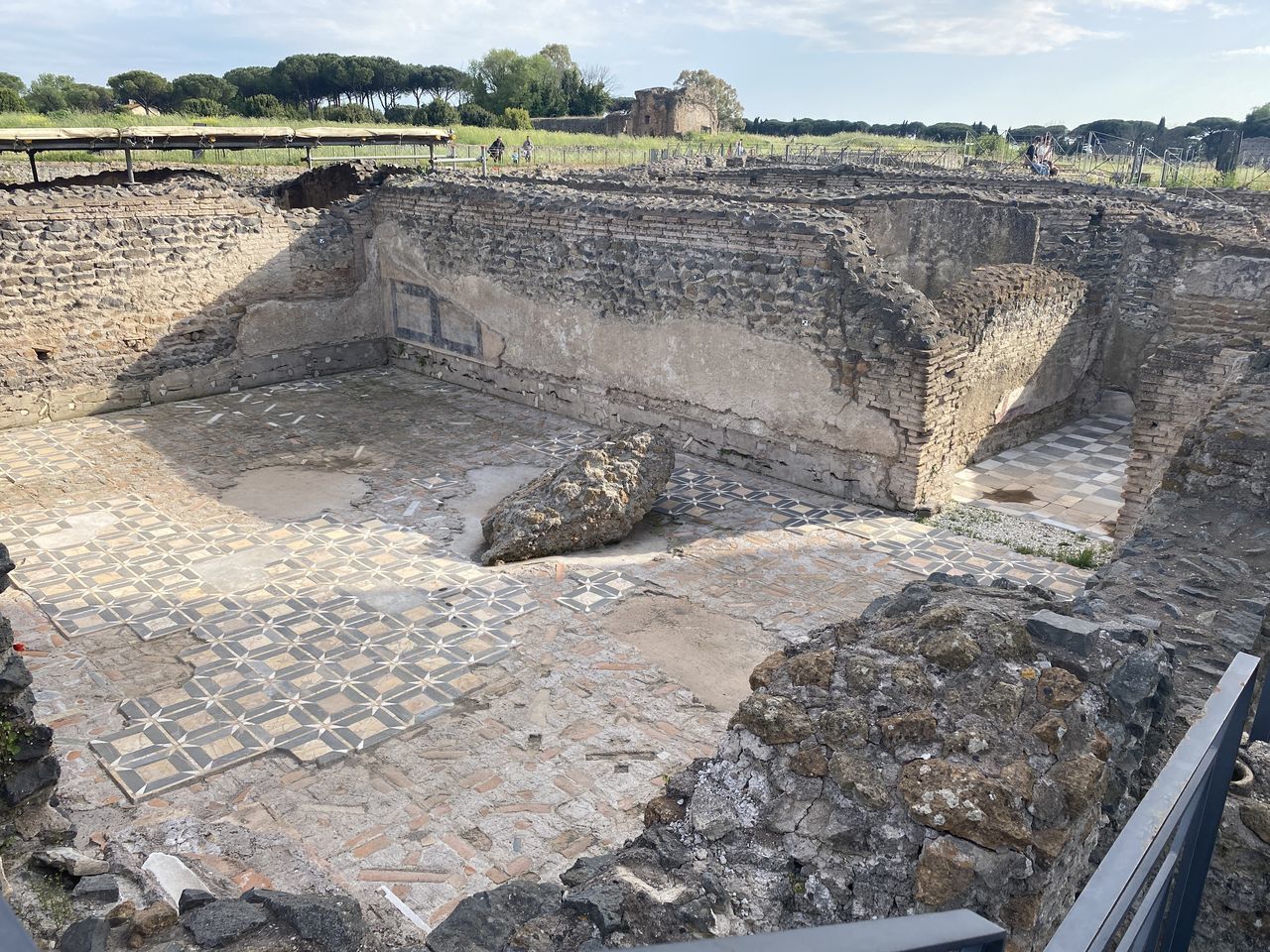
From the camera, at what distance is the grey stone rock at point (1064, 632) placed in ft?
8.82

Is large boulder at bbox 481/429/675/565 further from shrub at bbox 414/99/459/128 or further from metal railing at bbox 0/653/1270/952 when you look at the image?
shrub at bbox 414/99/459/128

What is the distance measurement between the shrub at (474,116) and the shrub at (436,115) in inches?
10.4

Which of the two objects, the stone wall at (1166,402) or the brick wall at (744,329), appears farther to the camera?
the brick wall at (744,329)

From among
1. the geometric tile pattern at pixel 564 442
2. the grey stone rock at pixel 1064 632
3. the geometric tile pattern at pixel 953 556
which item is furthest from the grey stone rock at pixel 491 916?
the geometric tile pattern at pixel 564 442

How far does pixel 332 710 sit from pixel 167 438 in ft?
18.3

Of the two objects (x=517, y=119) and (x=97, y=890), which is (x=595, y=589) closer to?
(x=97, y=890)

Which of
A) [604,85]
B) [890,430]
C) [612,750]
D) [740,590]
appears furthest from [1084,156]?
[612,750]

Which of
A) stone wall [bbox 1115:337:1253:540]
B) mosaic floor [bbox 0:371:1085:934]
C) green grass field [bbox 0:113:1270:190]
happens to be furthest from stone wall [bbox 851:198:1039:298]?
green grass field [bbox 0:113:1270:190]

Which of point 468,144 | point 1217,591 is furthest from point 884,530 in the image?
point 468,144

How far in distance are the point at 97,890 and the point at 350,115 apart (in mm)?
41687

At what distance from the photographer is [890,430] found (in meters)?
7.72

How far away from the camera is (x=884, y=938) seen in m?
1.01

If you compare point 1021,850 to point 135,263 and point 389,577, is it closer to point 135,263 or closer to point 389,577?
point 389,577

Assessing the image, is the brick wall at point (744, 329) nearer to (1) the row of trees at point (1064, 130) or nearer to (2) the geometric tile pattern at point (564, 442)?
(2) the geometric tile pattern at point (564, 442)
